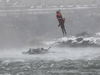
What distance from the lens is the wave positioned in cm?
1443

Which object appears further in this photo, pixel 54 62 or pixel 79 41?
pixel 79 41

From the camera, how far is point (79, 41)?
576 inches

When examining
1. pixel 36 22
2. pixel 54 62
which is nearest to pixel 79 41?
pixel 54 62

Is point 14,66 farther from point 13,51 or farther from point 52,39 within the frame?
point 52,39

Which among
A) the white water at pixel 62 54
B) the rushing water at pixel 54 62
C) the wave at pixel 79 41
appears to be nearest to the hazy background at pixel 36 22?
the wave at pixel 79 41

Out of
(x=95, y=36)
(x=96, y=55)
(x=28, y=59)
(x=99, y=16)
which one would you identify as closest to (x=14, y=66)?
(x=28, y=59)

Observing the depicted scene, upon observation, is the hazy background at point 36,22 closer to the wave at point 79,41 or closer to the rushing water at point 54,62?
the wave at point 79,41

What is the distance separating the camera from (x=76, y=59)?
12.9 meters

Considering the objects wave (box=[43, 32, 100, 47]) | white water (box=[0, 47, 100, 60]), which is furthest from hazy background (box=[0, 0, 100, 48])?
white water (box=[0, 47, 100, 60])

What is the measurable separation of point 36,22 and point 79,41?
159 inches

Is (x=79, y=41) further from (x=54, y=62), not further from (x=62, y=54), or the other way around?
(x=54, y=62)

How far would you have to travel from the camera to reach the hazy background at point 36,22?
14961 millimetres

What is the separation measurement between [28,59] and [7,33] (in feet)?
11.0

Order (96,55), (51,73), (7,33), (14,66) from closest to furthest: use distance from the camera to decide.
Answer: (51,73), (14,66), (96,55), (7,33)
